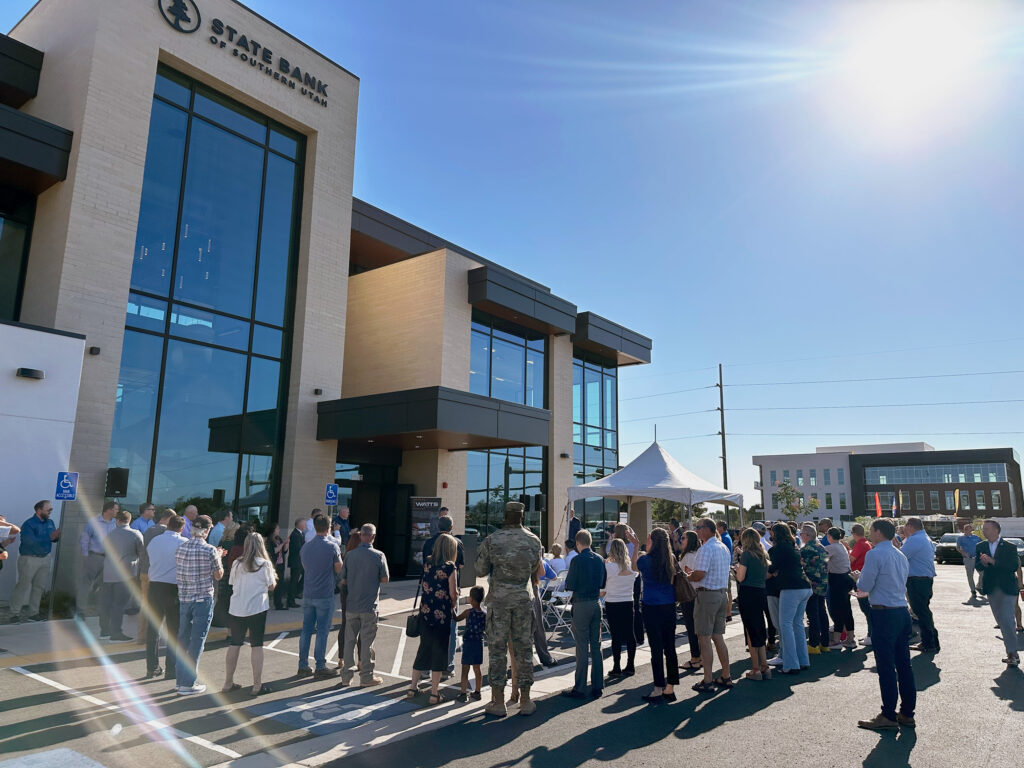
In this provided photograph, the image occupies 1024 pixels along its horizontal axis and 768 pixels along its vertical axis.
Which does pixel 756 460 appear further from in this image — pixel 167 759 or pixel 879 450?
pixel 167 759

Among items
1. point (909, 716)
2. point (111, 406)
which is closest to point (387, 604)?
point (111, 406)

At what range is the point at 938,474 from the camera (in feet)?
256

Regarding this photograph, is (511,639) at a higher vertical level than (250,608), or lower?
lower

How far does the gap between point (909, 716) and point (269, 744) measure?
566 centimetres

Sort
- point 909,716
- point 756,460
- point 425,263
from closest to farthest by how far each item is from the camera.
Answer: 1. point 909,716
2. point 425,263
3. point 756,460

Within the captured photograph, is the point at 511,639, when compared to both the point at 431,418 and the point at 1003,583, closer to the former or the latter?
the point at 1003,583

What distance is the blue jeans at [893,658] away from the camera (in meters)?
6.09

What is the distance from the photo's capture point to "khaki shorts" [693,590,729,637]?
7520mm

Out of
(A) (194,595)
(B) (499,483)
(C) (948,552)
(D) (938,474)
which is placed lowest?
(C) (948,552)

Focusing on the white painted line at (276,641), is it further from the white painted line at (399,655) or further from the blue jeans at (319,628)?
the blue jeans at (319,628)

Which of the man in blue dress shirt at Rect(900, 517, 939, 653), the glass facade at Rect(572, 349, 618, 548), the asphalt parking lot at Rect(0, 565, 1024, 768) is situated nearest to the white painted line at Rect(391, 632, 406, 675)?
the asphalt parking lot at Rect(0, 565, 1024, 768)

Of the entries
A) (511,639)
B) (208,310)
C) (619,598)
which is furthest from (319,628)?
(208,310)

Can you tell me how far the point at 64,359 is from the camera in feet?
38.7

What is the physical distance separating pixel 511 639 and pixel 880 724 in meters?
3.42
